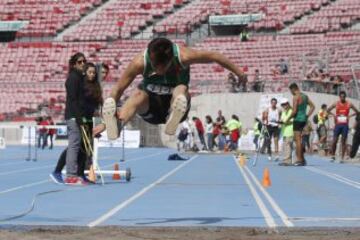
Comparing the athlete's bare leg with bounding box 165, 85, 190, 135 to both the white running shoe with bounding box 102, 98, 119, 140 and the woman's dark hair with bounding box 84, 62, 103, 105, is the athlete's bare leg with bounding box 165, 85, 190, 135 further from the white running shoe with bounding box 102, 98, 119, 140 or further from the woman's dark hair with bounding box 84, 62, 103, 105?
the woman's dark hair with bounding box 84, 62, 103, 105

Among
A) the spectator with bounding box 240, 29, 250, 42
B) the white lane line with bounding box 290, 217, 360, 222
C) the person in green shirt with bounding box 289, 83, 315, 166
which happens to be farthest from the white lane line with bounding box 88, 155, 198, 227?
the spectator with bounding box 240, 29, 250, 42

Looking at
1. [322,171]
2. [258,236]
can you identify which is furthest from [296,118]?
[258,236]

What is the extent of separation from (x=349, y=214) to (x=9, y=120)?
3307 cm

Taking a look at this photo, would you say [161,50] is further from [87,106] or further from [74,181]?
[74,181]

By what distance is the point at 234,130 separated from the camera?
2991 centimetres

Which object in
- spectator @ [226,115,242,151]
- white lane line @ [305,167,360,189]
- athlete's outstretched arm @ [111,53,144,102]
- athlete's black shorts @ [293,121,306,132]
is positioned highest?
athlete's outstretched arm @ [111,53,144,102]

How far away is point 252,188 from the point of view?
39.3ft

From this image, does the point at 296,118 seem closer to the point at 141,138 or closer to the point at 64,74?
the point at 141,138

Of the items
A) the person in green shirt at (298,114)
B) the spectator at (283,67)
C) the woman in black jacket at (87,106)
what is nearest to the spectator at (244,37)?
the spectator at (283,67)

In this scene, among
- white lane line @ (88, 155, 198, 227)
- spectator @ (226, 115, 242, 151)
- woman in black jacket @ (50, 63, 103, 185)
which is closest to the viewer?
white lane line @ (88, 155, 198, 227)

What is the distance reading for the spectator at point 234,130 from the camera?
2973 centimetres

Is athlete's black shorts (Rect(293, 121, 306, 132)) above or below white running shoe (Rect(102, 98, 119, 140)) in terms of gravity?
below

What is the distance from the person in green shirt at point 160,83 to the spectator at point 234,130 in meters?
21.8

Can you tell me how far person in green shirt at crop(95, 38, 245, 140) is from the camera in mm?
7375
